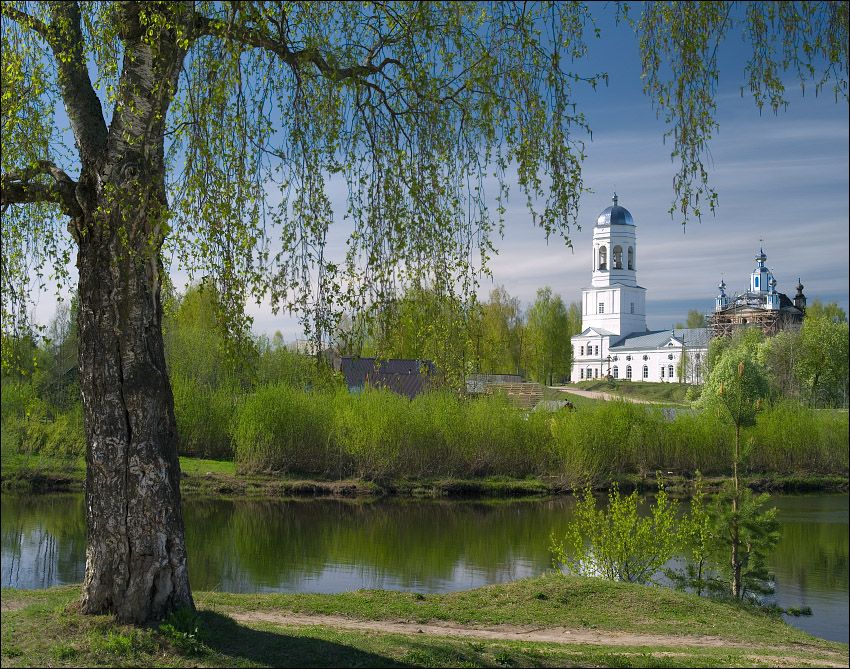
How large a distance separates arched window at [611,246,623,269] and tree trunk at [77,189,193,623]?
222ft

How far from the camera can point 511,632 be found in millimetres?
8516

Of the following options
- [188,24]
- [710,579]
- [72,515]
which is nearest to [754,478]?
[710,579]

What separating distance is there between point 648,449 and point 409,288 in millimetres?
23085

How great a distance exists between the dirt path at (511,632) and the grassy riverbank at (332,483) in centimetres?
1433

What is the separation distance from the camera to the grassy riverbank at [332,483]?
71.5 ft

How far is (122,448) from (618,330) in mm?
76247

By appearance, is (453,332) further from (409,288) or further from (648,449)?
(648,449)

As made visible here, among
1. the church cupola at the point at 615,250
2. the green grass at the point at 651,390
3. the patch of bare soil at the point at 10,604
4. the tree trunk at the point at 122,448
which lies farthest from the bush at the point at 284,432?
the church cupola at the point at 615,250

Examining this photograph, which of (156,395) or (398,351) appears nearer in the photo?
(398,351)

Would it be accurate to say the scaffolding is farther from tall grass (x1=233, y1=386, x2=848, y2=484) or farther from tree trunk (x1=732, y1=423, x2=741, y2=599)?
tree trunk (x1=732, y1=423, x2=741, y2=599)

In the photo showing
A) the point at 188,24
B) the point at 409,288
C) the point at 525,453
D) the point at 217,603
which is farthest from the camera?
the point at 525,453

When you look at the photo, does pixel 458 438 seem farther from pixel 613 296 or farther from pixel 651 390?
pixel 613 296

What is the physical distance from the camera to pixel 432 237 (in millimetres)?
5824

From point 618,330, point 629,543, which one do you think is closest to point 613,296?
point 618,330
